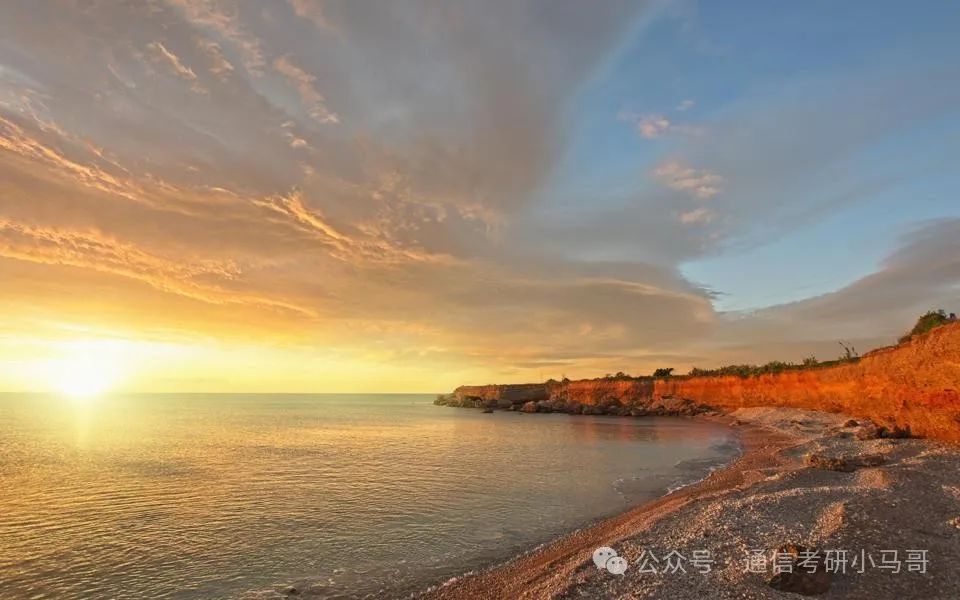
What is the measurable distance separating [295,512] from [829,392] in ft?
192

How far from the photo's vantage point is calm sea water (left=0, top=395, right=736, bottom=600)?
13.4 m

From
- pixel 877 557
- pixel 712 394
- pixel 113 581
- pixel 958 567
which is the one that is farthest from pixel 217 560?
pixel 712 394

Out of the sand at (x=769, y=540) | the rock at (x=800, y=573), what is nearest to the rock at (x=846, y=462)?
the sand at (x=769, y=540)

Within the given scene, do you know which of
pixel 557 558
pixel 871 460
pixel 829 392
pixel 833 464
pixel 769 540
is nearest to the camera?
pixel 769 540

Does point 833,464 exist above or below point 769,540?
above

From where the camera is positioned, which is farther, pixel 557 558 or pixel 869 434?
pixel 869 434

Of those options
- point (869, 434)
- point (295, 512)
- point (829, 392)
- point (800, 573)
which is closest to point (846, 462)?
point (869, 434)

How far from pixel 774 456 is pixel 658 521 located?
19.5 metres

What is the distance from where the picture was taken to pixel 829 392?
53.2 meters

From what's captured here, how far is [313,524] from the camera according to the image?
1847cm

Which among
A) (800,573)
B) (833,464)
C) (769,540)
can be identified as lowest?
(769,540)

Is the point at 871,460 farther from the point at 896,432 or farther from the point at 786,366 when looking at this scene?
the point at 786,366

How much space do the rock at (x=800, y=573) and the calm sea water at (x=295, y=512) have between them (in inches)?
308

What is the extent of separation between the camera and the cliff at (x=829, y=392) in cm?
2742
